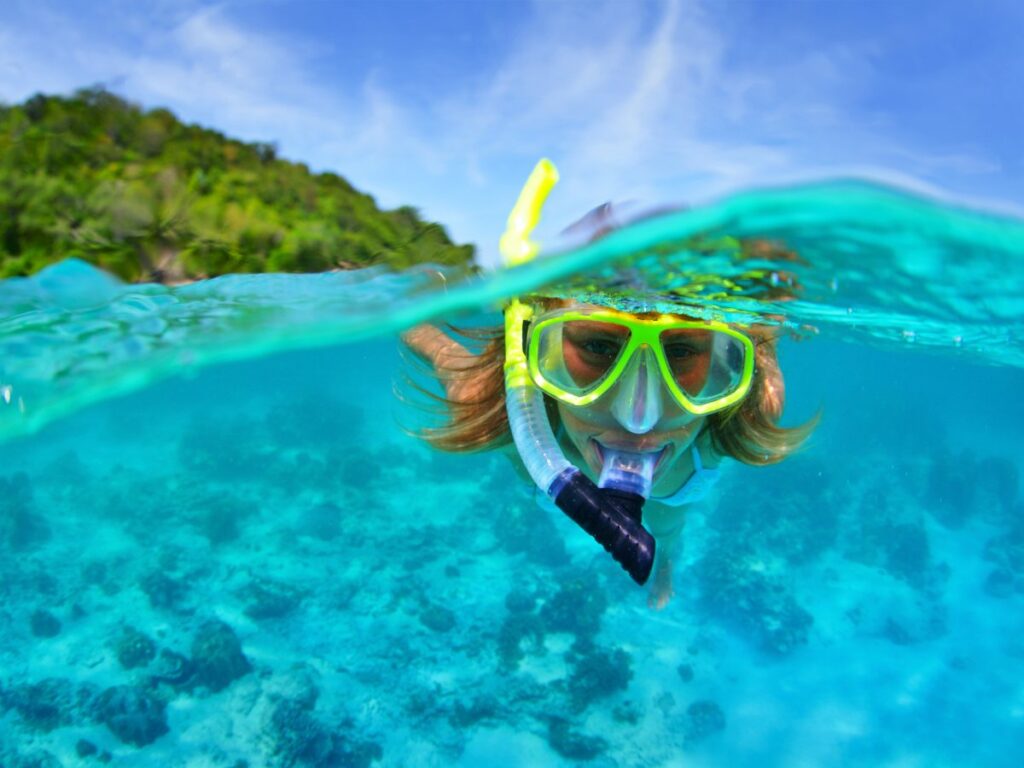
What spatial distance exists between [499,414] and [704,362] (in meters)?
2.10

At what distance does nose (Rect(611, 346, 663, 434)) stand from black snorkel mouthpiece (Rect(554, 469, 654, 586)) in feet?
1.68

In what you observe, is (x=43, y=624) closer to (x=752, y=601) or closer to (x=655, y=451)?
(x=655, y=451)

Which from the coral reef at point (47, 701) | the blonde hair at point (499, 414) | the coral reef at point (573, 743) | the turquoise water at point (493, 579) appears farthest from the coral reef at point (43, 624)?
the blonde hair at point (499, 414)

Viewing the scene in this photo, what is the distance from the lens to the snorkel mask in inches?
161

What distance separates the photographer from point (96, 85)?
13.2 ft

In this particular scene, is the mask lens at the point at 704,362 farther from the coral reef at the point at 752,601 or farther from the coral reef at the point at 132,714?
the coral reef at the point at 752,601

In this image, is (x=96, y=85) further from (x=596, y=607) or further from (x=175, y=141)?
(x=596, y=607)

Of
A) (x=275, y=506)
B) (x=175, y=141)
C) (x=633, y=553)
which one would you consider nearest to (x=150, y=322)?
(x=175, y=141)

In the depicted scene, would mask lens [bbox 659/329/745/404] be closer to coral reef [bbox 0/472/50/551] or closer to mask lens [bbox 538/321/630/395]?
mask lens [bbox 538/321/630/395]

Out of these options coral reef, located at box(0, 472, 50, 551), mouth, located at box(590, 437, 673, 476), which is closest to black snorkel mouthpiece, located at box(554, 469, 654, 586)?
mouth, located at box(590, 437, 673, 476)

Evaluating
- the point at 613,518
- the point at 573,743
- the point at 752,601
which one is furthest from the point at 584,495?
the point at 752,601

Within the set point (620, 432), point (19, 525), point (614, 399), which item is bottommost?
point (19, 525)

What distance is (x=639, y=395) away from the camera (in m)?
4.28

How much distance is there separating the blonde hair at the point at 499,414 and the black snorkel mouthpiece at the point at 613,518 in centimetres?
203
